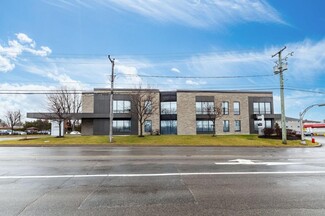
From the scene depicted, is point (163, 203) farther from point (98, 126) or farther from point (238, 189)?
point (98, 126)

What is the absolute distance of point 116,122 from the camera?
143 ft

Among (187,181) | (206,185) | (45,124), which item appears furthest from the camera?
(45,124)

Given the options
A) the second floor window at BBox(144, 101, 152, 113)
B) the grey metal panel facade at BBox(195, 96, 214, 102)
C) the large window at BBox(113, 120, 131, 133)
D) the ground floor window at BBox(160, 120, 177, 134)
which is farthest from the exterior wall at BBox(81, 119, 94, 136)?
the grey metal panel facade at BBox(195, 96, 214, 102)

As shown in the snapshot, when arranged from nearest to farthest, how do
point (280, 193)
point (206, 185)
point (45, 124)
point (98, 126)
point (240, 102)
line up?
1. point (280, 193)
2. point (206, 185)
3. point (98, 126)
4. point (240, 102)
5. point (45, 124)

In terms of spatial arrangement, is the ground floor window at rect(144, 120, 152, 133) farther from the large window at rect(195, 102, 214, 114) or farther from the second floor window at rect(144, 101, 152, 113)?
the large window at rect(195, 102, 214, 114)

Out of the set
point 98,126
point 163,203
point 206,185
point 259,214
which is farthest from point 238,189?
point 98,126

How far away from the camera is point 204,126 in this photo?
1766 inches

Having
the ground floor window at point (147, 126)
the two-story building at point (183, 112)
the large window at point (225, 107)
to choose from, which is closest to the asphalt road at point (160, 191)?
the two-story building at point (183, 112)

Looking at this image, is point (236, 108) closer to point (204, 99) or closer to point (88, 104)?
point (204, 99)

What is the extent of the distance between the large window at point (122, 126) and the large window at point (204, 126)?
12406 millimetres

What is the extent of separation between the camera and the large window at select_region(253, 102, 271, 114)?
46.9m

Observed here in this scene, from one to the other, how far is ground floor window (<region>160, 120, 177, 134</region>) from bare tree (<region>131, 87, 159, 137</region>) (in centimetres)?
382

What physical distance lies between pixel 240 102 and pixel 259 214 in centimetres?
4351

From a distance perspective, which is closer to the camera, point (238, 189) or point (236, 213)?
point (236, 213)
